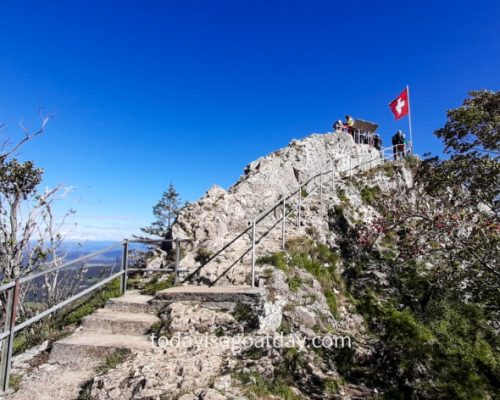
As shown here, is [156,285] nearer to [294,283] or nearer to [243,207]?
[294,283]

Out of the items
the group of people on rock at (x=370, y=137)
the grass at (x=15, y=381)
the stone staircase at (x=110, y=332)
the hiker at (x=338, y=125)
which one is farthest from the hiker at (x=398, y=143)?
the grass at (x=15, y=381)

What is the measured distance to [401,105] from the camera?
70.6ft

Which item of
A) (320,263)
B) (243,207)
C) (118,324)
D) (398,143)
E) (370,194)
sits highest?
(398,143)

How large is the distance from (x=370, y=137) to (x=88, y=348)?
23.6 m

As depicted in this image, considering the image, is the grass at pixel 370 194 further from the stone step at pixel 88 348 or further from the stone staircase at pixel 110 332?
the stone step at pixel 88 348

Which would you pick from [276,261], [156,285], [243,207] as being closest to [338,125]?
[243,207]

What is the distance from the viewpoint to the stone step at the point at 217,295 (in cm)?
574

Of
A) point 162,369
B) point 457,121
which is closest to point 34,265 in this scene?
point 162,369

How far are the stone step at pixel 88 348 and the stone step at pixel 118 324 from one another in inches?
14.5

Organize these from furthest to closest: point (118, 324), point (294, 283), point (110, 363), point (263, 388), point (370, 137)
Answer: point (370, 137), point (294, 283), point (118, 324), point (110, 363), point (263, 388)

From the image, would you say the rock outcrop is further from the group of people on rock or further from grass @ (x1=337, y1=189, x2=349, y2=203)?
the group of people on rock

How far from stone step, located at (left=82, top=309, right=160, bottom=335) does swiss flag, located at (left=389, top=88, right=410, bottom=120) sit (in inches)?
A: 826

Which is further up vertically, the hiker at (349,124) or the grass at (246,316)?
the hiker at (349,124)

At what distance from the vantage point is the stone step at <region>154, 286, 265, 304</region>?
5.74 m
